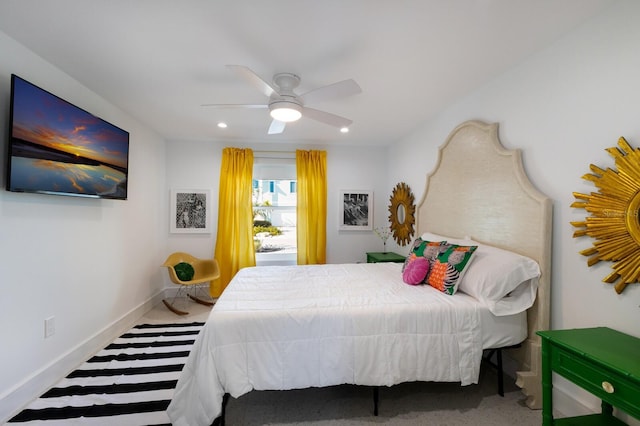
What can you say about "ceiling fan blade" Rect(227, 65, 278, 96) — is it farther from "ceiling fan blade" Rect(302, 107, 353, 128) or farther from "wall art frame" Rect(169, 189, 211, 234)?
"wall art frame" Rect(169, 189, 211, 234)

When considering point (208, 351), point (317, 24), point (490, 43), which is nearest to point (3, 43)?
point (317, 24)

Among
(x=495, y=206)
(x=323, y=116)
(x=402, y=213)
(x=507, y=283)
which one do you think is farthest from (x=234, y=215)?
(x=507, y=283)

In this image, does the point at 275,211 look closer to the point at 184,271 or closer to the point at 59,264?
the point at 184,271

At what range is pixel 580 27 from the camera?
5.24 ft

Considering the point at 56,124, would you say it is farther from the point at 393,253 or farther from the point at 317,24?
the point at 393,253

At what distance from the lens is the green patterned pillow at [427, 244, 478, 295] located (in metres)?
1.98

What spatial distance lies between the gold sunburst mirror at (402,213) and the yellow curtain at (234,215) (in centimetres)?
219

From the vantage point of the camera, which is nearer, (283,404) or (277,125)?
(283,404)

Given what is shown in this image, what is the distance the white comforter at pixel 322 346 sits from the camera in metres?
1.55

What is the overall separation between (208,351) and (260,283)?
30.9 inches

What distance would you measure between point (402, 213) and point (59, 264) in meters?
3.77

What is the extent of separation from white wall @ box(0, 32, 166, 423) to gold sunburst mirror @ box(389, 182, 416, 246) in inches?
136

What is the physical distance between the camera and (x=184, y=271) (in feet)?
11.6

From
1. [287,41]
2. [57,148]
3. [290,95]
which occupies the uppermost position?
[287,41]
